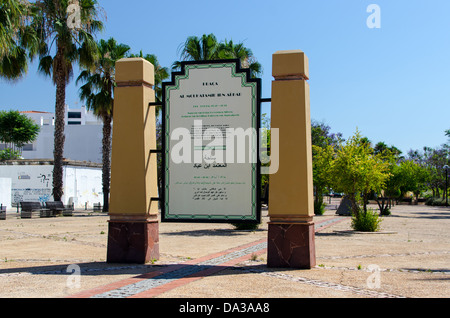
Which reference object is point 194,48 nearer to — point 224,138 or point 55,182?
point 55,182

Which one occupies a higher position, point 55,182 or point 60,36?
point 60,36

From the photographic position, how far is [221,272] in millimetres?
8742

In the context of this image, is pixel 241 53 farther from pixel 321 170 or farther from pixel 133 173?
pixel 133 173

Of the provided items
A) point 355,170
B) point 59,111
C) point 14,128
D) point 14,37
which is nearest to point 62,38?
point 59,111

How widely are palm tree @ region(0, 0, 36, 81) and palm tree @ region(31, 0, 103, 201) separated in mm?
2007

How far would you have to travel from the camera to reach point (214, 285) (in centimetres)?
743

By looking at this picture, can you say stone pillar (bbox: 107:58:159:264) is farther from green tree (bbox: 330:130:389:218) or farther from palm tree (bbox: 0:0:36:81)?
green tree (bbox: 330:130:389:218)

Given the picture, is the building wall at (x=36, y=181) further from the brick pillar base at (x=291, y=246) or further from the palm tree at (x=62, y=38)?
the brick pillar base at (x=291, y=246)

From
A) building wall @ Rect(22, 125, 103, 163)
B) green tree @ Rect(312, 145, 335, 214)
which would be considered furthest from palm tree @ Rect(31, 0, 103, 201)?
building wall @ Rect(22, 125, 103, 163)

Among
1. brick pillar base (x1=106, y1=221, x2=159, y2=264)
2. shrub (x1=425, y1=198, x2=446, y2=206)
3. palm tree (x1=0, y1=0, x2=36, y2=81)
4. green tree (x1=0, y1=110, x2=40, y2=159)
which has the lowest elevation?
shrub (x1=425, y1=198, x2=446, y2=206)

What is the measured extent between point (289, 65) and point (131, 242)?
15.4ft

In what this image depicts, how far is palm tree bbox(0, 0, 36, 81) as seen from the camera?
604 inches
